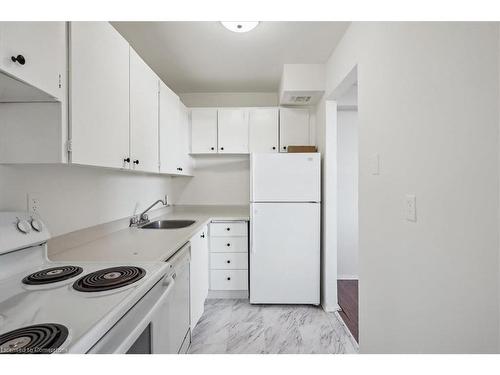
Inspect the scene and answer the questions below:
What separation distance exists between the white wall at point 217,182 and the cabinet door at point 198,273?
969 millimetres

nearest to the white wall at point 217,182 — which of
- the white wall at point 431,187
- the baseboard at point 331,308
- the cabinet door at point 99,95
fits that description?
the baseboard at point 331,308

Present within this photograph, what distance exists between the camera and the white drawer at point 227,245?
2.59 metres

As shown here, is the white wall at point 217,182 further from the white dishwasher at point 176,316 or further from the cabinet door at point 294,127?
the white dishwasher at point 176,316

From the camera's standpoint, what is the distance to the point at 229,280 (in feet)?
8.52

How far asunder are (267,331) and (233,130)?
2.10 meters

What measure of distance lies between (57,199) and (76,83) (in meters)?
0.67

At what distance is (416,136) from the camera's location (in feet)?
3.35

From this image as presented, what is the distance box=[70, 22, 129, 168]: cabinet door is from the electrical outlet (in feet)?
1.17

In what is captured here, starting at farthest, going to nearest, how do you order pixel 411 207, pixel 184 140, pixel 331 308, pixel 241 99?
pixel 241 99 → pixel 184 140 → pixel 331 308 → pixel 411 207

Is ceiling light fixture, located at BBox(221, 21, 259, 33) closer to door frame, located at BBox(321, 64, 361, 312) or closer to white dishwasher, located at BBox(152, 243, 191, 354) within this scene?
door frame, located at BBox(321, 64, 361, 312)

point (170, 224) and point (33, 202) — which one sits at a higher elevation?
point (33, 202)

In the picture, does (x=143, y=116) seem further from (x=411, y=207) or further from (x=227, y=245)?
(x=411, y=207)

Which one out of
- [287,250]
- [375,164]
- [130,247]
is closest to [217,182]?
[287,250]

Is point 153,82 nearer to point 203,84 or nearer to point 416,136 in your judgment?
point 203,84
